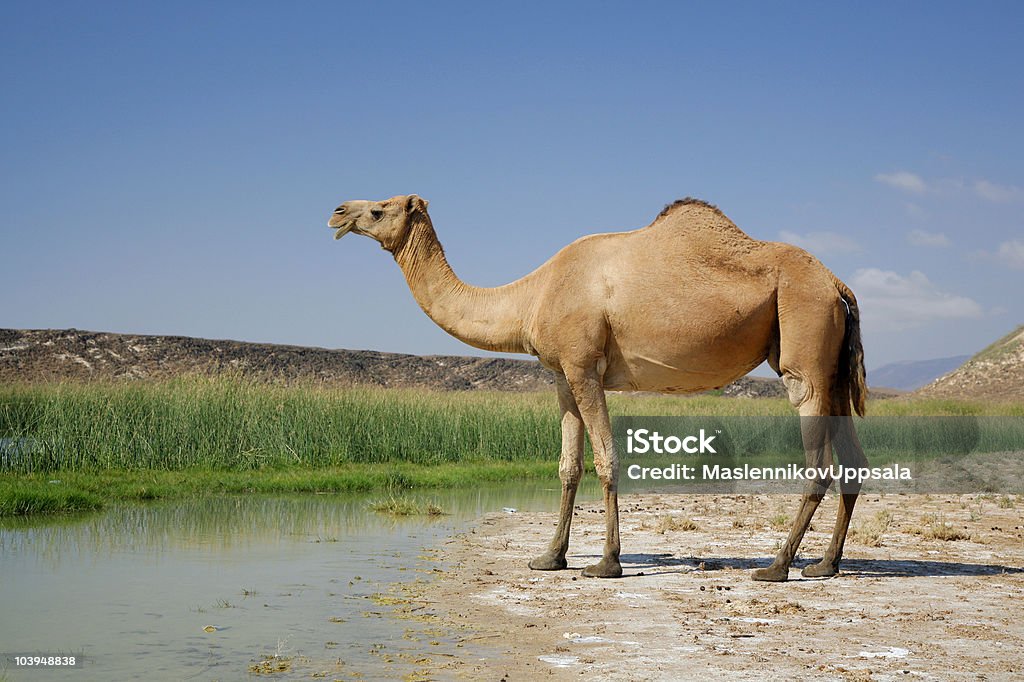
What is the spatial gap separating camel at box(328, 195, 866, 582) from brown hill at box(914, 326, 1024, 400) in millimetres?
36932

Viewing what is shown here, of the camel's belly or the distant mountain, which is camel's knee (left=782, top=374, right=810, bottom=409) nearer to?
the camel's belly

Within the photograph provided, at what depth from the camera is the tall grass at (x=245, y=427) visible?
16.5 meters

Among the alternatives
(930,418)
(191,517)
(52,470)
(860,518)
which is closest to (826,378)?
(860,518)

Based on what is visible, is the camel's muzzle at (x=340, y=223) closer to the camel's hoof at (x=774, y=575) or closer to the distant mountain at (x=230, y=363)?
the camel's hoof at (x=774, y=575)

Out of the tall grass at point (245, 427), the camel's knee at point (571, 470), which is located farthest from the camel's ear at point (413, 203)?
the tall grass at point (245, 427)

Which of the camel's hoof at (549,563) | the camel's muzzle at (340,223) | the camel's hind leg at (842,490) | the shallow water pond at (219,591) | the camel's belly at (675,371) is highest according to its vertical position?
the camel's muzzle at (340,223)

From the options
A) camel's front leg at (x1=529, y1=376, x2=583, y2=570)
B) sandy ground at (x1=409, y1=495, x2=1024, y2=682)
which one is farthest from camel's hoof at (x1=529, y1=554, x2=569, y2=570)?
sandy ground at (x1=409, y1=495, x2=1024, y2=682)

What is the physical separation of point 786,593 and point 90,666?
17.2ft

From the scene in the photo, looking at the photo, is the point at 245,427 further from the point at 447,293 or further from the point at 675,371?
the point at 675,371

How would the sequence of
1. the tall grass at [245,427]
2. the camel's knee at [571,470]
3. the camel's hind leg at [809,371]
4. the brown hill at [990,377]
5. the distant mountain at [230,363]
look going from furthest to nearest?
the brown hill at [990,377] → the distant mountain at [230,363] → the tall grass at [245,427] → the camel's knee at [571,470] → the camel's hind leg at [809,371]

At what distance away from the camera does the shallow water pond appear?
6.00 m

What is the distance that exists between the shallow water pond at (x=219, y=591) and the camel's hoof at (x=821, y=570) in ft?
11.3

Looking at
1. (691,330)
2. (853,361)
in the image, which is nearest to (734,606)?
(691,330)

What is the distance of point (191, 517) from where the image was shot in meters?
12.7
